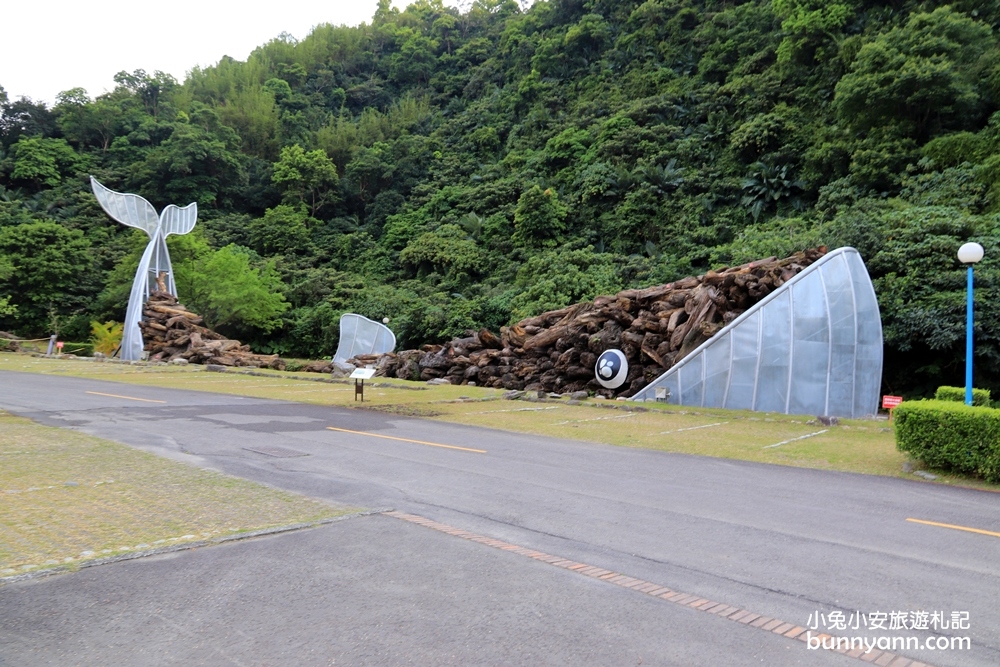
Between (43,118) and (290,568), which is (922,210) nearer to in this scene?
(290,568)

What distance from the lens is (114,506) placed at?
579 centimetres

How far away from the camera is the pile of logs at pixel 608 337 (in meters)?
18.0

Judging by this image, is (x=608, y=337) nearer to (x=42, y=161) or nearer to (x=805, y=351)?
(x=805, y=351)

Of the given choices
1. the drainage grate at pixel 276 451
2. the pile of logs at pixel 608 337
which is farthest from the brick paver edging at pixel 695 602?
the pile of logs at pixel 608 337

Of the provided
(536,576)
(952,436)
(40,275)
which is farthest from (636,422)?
(40,275)

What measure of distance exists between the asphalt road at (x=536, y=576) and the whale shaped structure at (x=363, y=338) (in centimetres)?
2380

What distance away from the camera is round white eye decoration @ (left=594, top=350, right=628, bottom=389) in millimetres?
19297

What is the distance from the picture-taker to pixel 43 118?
5994cm

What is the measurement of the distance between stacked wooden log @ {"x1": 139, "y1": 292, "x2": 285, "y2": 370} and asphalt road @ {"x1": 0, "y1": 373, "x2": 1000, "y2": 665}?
22.5 meters

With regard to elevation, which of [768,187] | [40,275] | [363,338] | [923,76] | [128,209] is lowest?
[363,338]

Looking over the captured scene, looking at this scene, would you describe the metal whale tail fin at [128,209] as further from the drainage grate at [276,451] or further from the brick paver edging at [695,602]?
the brick paver edging at [695,602]

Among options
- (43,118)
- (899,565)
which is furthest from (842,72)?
(43,118)

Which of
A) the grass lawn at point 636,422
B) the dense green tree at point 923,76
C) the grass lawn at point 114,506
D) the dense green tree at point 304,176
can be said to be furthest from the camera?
the dense green tree at point 304,176

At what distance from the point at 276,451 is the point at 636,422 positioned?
734 centimetres
